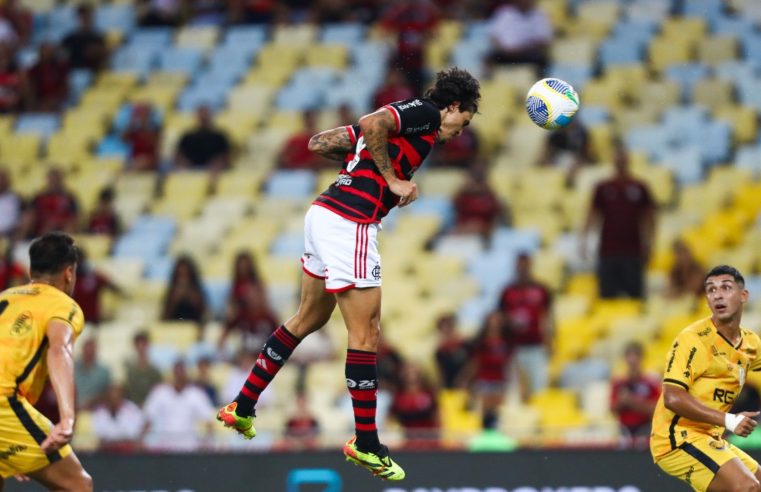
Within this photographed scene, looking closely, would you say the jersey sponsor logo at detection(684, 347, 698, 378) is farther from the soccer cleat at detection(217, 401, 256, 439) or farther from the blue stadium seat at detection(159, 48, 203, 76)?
the blue stadium seat at detection(159, 48, 203, 76)

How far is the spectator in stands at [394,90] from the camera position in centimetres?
1781

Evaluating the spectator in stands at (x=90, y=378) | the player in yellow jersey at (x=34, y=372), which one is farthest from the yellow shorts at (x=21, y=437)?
the spectator in stands at (x=90, y=378)

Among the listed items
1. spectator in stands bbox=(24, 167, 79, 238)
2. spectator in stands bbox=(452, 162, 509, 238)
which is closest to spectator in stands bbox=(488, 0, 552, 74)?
spectator in stands bbox=(452, 162, 509, 238)

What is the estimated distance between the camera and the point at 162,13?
21406 millimetres

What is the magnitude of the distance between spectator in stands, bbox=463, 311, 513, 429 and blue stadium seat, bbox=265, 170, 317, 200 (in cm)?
400

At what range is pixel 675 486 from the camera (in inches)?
463

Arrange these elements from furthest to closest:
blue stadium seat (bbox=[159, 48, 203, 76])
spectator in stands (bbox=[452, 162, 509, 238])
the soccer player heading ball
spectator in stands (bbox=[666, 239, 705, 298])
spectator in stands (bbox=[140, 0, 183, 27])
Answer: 1. spectator in stands (bbox=[140, 0, 183, 27])
2. blue stadium seat (bbox=[159, 48, 203, 76])
3. spectator in stands (bbox=[452, 162, 509, 238])
4. spectator in stands (bbox=[666, 239, 705, 298])
5. the soccer player heading ball

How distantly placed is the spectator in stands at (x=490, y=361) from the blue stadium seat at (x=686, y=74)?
4.79m

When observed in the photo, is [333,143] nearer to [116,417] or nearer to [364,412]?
[364,412]

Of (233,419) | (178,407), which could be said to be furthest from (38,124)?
(233,419)

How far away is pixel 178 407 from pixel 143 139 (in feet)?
18.5

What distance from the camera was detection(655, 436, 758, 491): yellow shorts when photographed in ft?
31.8

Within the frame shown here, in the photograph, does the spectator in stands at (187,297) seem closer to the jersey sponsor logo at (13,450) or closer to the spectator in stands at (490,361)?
the spectator in stands at (490,361)

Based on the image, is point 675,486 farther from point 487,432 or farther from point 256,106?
point 256,106
